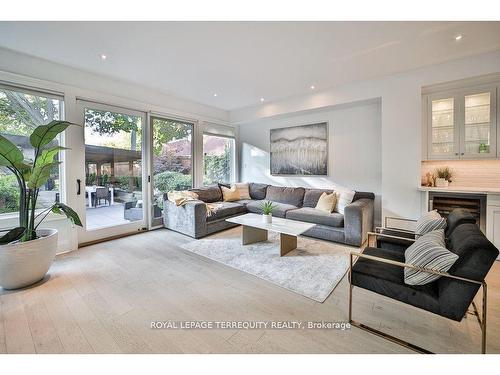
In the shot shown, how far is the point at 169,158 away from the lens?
480 centimetres

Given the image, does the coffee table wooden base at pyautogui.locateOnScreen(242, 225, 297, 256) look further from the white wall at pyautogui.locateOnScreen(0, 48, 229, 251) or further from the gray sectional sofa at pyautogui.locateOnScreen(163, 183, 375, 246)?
the white wall at pyautogui.locateOnScreen(0, 48, 229, 251)

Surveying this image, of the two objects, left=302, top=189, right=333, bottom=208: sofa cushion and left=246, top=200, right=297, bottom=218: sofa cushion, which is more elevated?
left=302, top=189, right=333, bottom=208: sofa cushion

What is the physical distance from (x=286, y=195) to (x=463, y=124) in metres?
3.13

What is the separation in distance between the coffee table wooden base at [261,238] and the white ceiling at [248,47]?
8.19ft

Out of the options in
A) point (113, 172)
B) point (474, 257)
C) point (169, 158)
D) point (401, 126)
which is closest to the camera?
point (474, 257)

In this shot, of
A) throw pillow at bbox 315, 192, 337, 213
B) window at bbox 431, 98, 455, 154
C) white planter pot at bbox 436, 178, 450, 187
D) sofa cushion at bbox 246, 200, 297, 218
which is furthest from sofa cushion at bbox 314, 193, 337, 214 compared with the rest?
window at bbox 431, 98, 455, 154

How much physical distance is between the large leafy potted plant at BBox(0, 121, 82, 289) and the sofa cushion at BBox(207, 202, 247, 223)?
2.15 meters

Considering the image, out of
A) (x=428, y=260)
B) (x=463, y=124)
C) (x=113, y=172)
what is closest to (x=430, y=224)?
(x=428, y=260)

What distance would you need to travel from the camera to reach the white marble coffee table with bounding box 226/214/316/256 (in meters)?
3.09

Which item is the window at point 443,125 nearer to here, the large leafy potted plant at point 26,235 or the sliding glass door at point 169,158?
the sliding glass door at point 169,158

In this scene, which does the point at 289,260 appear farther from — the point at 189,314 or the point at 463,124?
the point at 463,124

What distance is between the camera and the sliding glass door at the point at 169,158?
4539 mm

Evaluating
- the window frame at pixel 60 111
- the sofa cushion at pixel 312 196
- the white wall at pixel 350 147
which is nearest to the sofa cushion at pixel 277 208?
the sofa cushion at pixel 312 196
